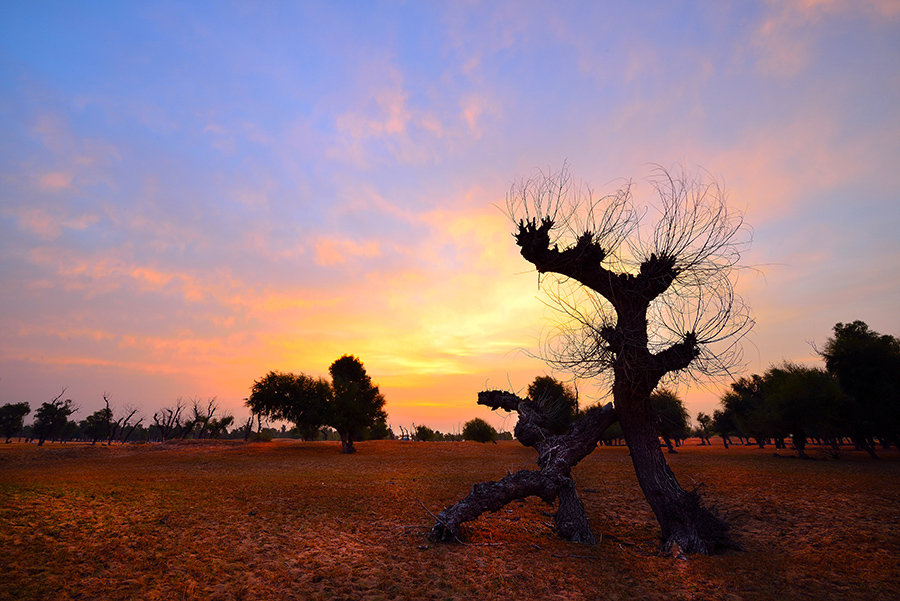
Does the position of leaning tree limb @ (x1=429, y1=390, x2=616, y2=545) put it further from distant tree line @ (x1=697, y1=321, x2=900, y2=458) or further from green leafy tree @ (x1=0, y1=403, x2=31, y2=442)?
green leafy tree @ (x1=0, y1=403, x2=31, y2=442)

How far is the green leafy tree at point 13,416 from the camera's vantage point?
78.2m

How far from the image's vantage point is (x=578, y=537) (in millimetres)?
9758

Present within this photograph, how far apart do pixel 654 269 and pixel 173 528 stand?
1366 cm

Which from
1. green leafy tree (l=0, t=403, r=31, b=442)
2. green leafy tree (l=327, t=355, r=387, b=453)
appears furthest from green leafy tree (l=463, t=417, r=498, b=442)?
green leafy tree (l=0, t=403, r=31, b=442)

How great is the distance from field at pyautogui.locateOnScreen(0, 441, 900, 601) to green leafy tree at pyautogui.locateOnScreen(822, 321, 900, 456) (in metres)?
17.9

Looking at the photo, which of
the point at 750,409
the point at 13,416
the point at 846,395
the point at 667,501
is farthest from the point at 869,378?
the point at 13,416

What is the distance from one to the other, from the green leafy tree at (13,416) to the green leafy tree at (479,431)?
3623 inches

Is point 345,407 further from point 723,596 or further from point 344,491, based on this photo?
point 723,596

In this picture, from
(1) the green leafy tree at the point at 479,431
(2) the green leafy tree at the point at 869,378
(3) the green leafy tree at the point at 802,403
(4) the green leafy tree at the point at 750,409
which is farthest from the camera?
(1) the green leafy tree at the point at 479,431

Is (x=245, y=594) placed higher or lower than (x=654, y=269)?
lower

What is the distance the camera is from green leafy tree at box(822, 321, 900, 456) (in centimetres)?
2656

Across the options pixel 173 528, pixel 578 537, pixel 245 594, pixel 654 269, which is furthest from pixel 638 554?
pixel 173 528

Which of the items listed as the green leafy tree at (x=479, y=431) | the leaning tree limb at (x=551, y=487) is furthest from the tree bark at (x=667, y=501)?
the green leafy tree at (x=479, y=431)

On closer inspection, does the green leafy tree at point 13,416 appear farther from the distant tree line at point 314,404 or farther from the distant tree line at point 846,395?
the distant tree line at point 846,395
